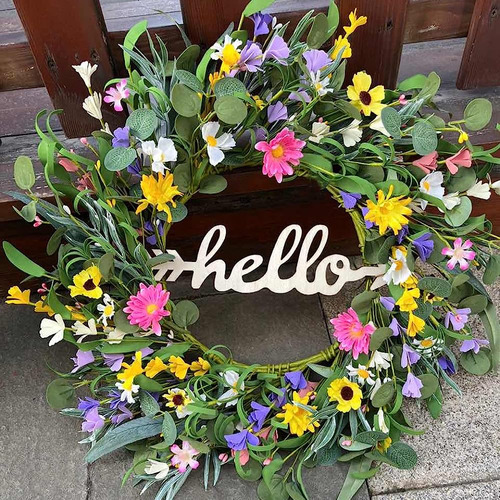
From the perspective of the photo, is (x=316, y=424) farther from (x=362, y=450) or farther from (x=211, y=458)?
(x=211, y=458)

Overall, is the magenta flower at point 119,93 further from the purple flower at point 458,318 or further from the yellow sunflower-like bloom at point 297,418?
the purple flower at point 458,318

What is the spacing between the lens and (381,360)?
1286 millimetres

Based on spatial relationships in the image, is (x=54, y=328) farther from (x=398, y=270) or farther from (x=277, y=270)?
(x=398, y=270)

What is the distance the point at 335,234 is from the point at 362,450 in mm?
666

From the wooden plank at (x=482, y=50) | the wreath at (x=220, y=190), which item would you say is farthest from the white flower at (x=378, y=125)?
the wooden plank at (x=482, y=50)

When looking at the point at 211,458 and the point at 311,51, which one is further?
the point at 211,458

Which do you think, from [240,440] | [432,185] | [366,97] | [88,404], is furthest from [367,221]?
[88,404]

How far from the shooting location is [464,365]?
1456 millimetres

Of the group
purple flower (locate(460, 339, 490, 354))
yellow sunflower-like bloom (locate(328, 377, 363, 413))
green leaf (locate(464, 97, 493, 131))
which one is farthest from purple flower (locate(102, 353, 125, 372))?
green leaf (locate(464, 97, 493, 131))

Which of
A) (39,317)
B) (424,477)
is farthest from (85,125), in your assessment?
(424,477)

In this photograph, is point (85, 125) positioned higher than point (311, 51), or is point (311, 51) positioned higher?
point (311, 51)

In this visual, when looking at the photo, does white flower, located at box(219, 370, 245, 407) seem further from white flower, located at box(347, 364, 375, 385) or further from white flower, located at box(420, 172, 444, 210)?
white flower, located at box(420, 172, 444, 210)

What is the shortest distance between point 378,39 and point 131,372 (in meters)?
0.96

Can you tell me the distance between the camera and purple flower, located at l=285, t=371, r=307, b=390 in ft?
4.45
